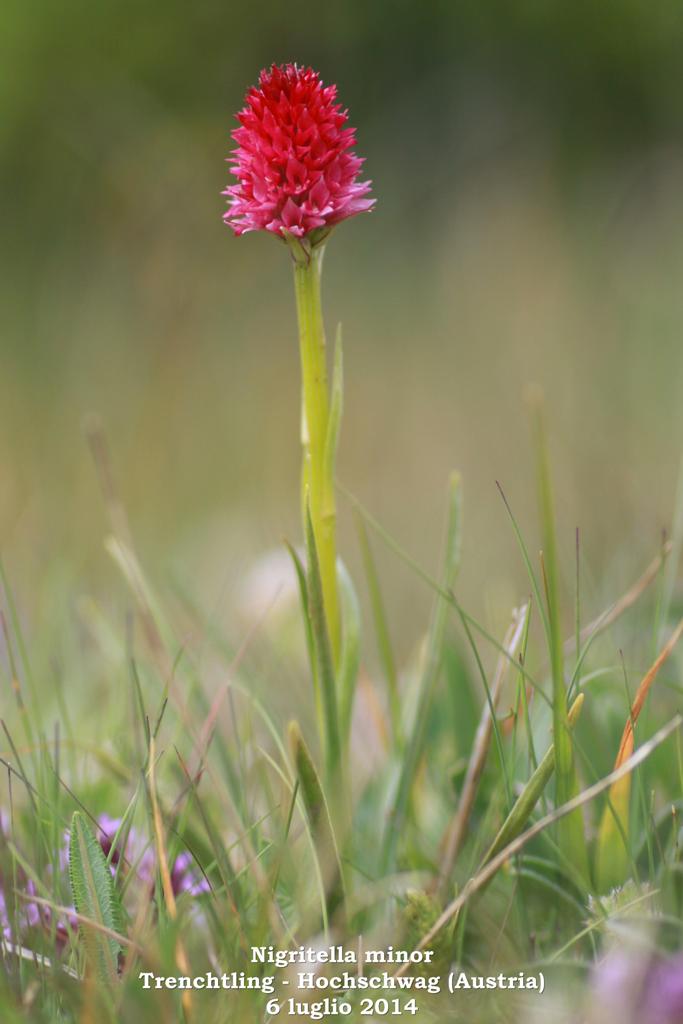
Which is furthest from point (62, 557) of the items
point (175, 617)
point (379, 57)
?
point (379, 57)

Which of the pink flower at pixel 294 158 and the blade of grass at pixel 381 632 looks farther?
the blade of grass at pixel 381 632

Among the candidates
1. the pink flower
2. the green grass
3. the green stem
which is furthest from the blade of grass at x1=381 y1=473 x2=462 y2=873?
the pink flower

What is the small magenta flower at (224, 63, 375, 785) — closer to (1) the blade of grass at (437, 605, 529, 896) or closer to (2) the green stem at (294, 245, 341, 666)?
(2) the green stem at (294, 245, 341, 666)

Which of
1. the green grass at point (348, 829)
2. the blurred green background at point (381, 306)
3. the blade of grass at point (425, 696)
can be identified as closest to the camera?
the green grass at point (348, 829)

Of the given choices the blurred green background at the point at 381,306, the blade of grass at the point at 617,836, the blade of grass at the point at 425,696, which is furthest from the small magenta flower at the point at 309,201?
the blurred green background at the point at 381,306

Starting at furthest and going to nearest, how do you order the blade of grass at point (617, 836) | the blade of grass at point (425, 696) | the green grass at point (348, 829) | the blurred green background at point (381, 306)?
the blurred green background at point (381, 306) → the blade of grass at point (425, 696) → the blade of grass at point (617, 836) → the green grass at point (348, 829)

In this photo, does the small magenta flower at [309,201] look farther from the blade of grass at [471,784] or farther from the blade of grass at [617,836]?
the blade of grass at [617,836]

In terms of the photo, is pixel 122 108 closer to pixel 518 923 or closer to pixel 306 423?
pixel 306 423
